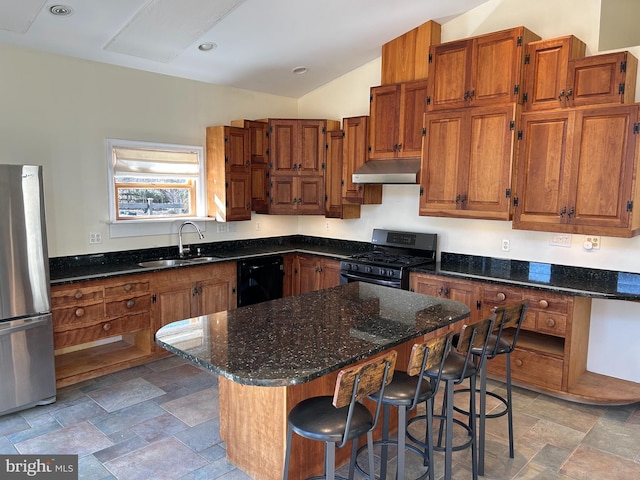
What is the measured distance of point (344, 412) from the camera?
1.93 metres

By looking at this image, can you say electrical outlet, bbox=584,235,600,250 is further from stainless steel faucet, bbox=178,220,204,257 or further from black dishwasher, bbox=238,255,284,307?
stainless steel faucet, bbox=178,220,204,257

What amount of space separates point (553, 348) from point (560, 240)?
0.91 m

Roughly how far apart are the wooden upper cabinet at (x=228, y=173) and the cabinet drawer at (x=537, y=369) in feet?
9.81

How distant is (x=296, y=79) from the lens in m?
5.16

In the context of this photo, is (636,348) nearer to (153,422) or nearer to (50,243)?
(153,422)

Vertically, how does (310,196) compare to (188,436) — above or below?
above

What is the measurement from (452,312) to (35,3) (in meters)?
3.34

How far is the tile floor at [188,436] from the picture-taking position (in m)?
2.64

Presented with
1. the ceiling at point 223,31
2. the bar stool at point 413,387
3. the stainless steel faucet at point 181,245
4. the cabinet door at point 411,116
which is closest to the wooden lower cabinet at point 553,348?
the cabinet door at point 411,116

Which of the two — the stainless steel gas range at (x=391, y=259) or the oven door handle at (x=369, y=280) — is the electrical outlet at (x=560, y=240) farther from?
the oven door handle at (x=369, y=280)

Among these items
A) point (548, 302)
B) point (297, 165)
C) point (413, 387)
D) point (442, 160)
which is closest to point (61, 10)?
point (297, 165)

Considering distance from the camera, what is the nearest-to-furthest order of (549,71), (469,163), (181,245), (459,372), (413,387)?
(413,387) < (459,372) < (549,71) < (469,163) < (181,245)

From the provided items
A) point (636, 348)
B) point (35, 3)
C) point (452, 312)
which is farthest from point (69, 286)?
point (636, 348)

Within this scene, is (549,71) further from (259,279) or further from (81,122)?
(81,122)
